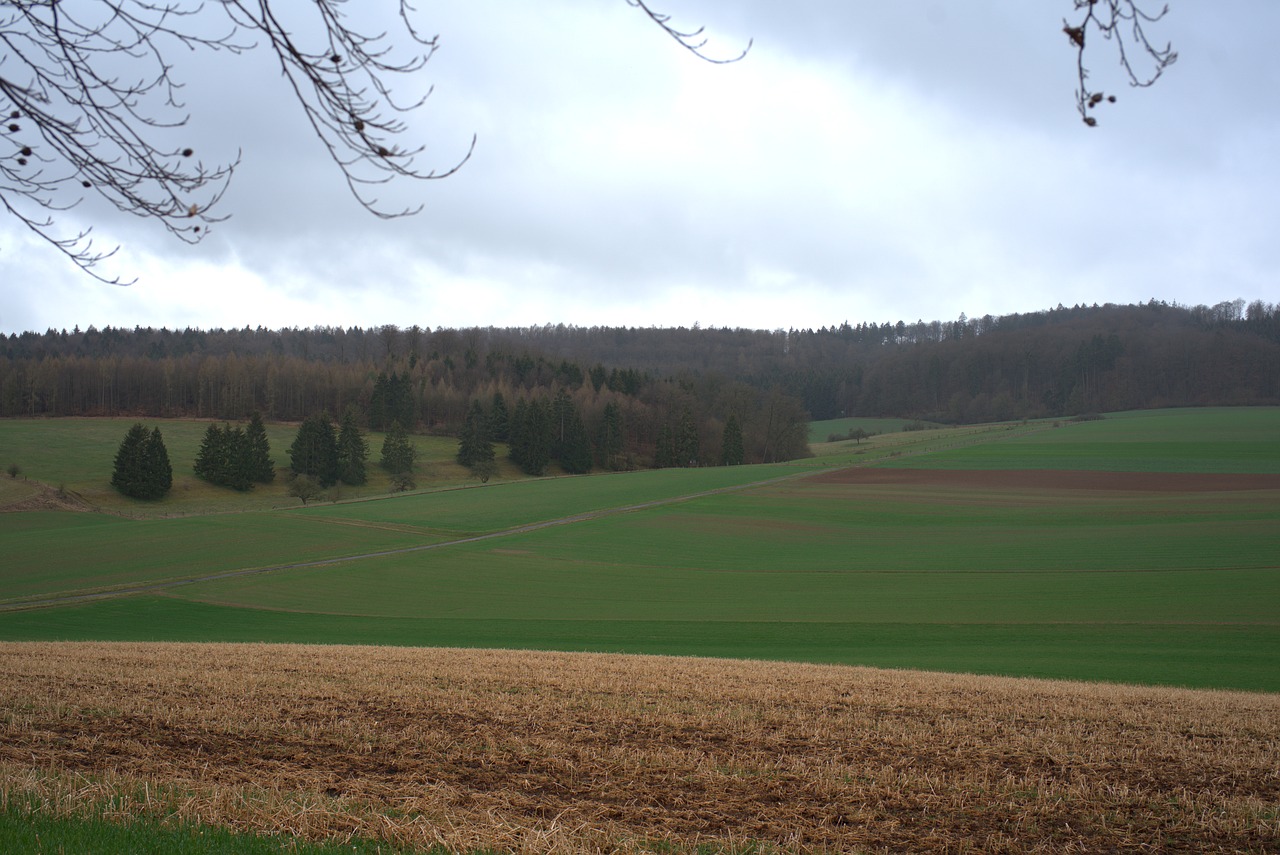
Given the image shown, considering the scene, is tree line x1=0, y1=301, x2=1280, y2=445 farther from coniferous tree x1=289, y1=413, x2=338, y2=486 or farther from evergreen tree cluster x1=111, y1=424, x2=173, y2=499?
evergreen tree cluster x1=111, y1=424, x2=173, y2=499

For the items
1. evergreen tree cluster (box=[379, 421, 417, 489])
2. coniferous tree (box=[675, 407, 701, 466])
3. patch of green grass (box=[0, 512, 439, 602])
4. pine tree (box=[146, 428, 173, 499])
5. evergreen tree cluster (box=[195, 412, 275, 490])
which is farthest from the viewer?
coniferous tree (box=[675, 407, 701, 466])

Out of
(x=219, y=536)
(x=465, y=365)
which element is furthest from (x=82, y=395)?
(x=219, y=536)

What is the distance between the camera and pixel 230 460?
8288cm

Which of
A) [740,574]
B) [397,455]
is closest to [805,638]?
[740,574]

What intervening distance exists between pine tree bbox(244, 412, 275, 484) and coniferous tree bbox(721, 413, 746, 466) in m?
53.9

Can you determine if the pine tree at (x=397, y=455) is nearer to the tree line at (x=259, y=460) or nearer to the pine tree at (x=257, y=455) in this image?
the tree line at (x=259, y=460)

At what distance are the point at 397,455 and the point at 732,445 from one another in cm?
4302

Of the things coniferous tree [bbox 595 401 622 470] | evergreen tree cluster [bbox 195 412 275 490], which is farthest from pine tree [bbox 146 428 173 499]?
coniferous tree [bbox 595 401 622 470]

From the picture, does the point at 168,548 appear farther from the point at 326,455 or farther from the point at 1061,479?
the point at 1061,479

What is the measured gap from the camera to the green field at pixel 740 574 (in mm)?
25953

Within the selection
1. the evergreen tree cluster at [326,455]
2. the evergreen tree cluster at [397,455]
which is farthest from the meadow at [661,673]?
the evergreen tree cluster at [326,455]

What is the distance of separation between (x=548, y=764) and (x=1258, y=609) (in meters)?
29.2

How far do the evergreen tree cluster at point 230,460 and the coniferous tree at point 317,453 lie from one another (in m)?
3.91

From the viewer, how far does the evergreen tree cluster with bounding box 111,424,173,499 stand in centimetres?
7550
